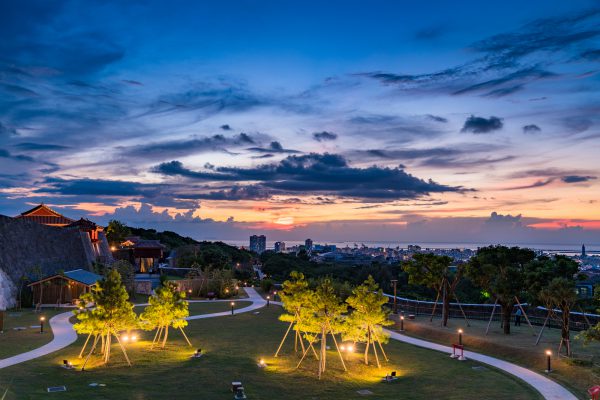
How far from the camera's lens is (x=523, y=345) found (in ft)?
95.1

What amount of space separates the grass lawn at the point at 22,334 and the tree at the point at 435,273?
26.0 m

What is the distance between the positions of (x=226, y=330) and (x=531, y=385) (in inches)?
832

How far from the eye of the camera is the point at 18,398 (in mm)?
18484

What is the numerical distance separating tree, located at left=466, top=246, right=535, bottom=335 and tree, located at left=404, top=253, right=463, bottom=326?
1956 millimetres

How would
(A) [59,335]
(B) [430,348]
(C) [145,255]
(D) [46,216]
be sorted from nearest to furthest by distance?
(B) [430,348] → (A) [59,335] → (D) [46,216] → (C) [145,255]

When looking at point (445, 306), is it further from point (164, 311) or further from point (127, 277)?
point (127, 277)

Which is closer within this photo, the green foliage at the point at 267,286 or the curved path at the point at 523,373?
the curved path at the point at 523,373

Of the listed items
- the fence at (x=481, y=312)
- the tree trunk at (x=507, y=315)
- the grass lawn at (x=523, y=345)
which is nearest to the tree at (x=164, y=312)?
the grass lawn at (x=523, y=345)

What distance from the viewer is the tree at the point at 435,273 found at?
3669 cm

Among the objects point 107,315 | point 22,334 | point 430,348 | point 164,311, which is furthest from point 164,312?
point 430,348

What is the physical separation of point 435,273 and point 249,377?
19.3 metres

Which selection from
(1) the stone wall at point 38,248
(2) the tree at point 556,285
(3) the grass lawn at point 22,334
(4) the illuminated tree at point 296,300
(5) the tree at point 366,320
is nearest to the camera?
(2) the tree at point 556,285

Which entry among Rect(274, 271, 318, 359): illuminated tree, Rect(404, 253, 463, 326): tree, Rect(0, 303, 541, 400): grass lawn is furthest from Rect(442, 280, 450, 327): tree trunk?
Rect(274, 271, 318, 359): illuminated tree

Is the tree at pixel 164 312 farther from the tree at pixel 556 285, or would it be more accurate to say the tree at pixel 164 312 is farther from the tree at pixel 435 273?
the tree at pixel 556 285
